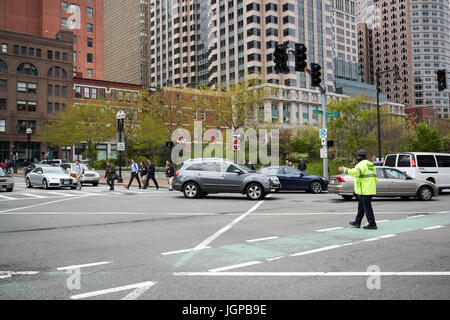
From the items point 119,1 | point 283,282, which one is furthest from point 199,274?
point 119,1

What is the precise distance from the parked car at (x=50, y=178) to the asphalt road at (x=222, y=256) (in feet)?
40.6

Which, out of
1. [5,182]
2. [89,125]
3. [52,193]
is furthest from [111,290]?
[89,125]

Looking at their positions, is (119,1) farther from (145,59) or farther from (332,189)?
(332,189)

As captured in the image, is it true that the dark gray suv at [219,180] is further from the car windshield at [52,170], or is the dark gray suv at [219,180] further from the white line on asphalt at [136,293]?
the white line on asphalt at [136,293]

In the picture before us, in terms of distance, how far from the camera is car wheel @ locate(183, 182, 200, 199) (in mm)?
17312

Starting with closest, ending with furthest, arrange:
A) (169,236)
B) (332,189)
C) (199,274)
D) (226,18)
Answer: (199,274)
(169,236)
(332,189)
(226,18)

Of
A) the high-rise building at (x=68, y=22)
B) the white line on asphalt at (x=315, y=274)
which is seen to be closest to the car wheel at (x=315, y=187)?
the white line on asphalt at (x=315, y=274)

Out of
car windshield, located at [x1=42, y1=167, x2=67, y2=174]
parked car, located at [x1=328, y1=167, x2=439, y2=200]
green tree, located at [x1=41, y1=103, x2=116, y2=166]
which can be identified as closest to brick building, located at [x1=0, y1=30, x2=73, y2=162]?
green tree, located at [x1=41, y1=103, x2=116, y2=166]

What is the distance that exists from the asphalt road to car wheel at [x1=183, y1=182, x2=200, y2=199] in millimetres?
5529

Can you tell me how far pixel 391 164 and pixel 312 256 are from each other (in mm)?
14358

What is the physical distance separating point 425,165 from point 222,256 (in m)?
15.8

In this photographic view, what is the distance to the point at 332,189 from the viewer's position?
16094 millimetres

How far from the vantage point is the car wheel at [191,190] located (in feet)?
56.8
